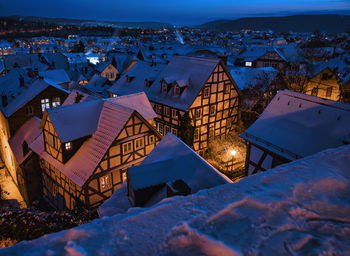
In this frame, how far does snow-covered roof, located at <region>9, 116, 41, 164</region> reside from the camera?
2014 centimetres

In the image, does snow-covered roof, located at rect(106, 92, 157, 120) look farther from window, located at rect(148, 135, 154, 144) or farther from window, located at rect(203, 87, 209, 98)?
window, located at rect(203, 87, 209, 98)

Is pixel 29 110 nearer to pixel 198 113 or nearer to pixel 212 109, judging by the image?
pixel 198 113

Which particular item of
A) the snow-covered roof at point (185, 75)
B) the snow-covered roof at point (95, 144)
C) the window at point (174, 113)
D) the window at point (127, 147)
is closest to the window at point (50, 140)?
the snow-covered roof at point (95, 144)

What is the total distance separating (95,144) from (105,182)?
8.44 ft

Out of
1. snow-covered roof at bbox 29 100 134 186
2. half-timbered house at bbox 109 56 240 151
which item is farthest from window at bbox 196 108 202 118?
snow-covered roof at bbox 29 100 134 186

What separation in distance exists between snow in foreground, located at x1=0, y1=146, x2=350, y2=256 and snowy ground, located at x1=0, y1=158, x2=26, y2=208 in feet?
68.4

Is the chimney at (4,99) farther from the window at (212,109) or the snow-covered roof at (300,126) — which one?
the snow-covered roof at (300,126)

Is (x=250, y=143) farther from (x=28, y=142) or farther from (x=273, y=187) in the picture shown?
(x=28, y=142)

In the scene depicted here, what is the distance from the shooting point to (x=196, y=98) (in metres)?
23.4

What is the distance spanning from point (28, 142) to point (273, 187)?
20.9 metres

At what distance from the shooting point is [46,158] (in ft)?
57.8

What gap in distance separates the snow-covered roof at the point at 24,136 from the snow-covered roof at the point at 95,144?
3.61 meters

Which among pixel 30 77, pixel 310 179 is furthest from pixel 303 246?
pixel 30 77

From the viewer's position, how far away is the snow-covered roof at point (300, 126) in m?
13.1
